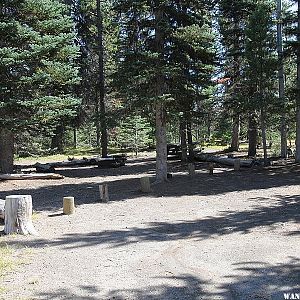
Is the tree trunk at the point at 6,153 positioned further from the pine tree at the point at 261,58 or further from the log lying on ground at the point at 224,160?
the pine tree at the point at 261,58

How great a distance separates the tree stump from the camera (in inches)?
302

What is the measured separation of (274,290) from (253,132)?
792 inches

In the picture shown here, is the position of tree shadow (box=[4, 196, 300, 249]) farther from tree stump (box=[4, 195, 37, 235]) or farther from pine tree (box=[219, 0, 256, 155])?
pine tree (box=[219, 0, 256, 155])

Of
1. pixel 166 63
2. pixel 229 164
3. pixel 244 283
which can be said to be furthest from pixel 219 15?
pixel 244 283

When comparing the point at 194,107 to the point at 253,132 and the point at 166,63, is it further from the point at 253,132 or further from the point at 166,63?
the point at 253,132

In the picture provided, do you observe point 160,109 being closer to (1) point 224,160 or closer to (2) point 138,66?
(2) point 138,66

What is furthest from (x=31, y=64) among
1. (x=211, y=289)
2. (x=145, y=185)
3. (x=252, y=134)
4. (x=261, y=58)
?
(x=252, y=134)

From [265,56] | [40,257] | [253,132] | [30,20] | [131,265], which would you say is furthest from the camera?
[253,132]

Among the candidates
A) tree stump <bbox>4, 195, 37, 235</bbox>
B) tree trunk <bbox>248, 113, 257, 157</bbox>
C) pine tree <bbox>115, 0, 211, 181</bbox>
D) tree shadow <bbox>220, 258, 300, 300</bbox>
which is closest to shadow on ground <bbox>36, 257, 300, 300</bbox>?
tree shadow <bbox>220, 258, 300, 300</bbox>

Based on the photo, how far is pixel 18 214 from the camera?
7.79m

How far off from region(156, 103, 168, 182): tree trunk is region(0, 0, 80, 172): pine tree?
12.1 ft

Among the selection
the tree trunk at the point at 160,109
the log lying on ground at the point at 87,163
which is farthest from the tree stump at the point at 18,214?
the log lying on ground at the point at 87,163

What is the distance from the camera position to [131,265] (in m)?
5.92

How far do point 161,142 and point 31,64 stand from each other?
6.16 meters
